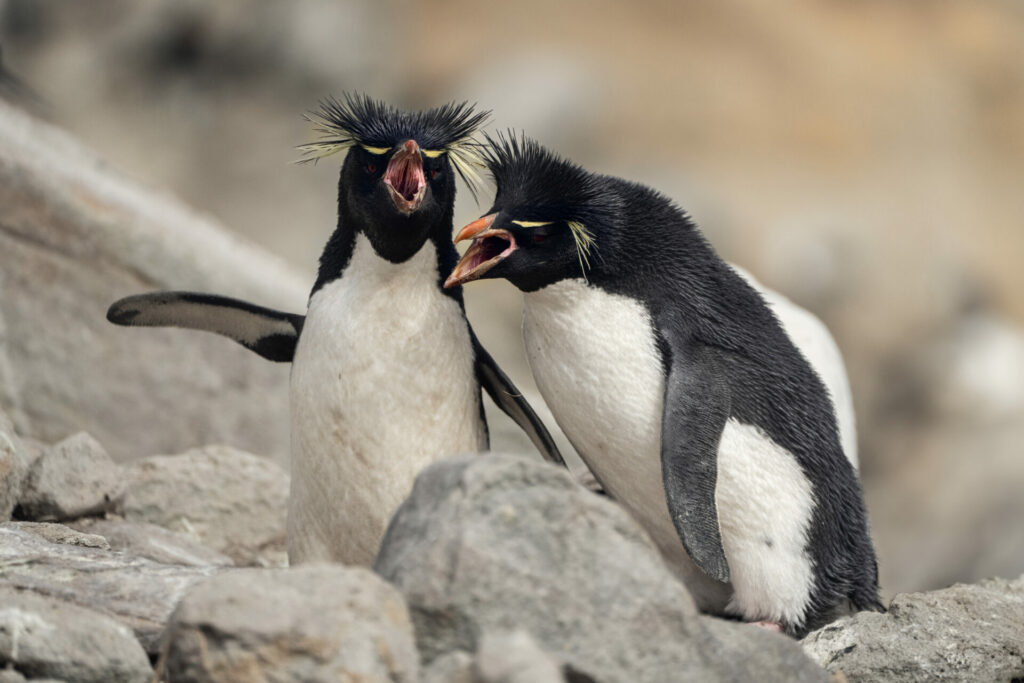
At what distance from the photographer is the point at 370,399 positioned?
2.51 m

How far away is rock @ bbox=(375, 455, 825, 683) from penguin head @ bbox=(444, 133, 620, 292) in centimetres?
78

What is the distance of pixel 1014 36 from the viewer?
9594mm

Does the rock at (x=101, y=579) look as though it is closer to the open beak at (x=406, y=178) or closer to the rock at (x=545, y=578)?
the rock at (x=545, y=578)

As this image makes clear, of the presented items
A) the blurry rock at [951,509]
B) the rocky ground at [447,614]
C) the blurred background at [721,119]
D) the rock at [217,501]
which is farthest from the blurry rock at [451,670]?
the blurred background at [721,119]

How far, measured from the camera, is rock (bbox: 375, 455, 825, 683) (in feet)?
5.15

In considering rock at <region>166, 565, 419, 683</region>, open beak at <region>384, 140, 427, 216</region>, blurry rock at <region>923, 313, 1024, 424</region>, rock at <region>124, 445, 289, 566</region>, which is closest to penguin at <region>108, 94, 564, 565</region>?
open beak at <region>384, 140, 427, 216</region>

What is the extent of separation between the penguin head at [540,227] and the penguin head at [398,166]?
0.43 feet

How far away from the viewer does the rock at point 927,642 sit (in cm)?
217

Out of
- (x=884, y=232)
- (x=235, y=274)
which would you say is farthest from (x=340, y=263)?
(x=884, y=232)

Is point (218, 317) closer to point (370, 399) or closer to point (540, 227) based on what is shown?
point (370, 399)

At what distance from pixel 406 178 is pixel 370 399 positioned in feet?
1.54

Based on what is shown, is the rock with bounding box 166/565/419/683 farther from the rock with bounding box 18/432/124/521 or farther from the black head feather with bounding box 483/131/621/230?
the rock with bounding box 18/432/124/521

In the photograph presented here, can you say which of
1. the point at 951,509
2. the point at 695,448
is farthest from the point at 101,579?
the point at 951,509

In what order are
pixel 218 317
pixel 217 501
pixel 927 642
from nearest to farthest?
1. pixel 927 642
2. pixel 218 317
3. pixel 217 501
